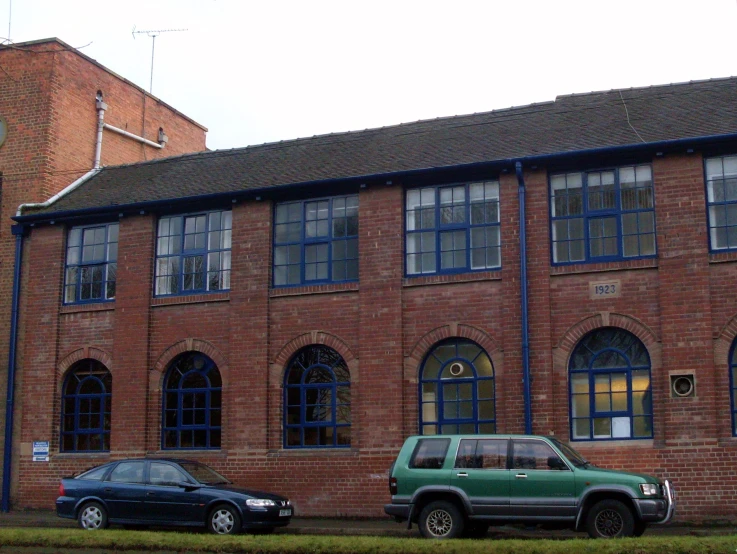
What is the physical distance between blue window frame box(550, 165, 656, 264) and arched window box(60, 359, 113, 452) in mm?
10934

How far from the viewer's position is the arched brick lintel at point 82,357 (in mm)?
23484

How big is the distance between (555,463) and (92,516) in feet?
27.1

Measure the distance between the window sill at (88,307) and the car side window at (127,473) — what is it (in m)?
6.30

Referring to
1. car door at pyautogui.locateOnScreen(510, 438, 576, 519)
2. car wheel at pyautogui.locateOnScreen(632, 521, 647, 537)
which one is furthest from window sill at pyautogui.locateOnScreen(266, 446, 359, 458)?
car wheel at pyautogui.locateOnScreen(632, 521, 647, 537)

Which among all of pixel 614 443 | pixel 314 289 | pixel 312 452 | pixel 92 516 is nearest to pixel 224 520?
pixel 92 516

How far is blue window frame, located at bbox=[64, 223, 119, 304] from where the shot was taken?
78.8 ft

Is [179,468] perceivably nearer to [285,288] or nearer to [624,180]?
[285,288]

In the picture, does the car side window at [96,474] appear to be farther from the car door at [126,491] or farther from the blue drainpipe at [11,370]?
the blue drainpipe at [11,370]

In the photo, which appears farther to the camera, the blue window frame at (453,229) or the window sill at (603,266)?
the blue window frame at (453,229)

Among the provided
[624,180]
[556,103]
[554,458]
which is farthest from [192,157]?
[554,458]

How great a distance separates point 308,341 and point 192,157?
735cm

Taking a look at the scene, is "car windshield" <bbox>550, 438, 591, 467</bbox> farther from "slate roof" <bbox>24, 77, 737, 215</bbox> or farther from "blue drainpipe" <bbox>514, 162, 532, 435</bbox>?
"slate roof" <bbox>24, 77, 737, 215</bbox>

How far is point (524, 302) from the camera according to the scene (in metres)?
19.6

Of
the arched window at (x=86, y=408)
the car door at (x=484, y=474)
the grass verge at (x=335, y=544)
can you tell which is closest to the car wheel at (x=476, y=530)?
the car door at (x=484, y=474)
